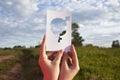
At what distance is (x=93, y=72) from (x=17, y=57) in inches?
179

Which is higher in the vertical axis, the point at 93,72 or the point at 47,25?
the point at 47,25

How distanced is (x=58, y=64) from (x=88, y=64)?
9025mm

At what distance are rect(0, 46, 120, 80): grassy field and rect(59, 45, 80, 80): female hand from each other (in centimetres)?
752

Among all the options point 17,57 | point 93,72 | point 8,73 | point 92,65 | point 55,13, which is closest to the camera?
point 55,13

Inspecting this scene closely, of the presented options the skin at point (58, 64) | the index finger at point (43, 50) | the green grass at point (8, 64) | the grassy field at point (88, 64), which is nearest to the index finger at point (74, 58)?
the skin at point (58, 64)

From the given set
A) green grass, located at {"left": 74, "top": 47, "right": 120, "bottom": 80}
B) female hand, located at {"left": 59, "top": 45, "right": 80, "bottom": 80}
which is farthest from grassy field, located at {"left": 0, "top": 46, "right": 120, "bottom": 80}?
female hand, located at {"left": 59, "top": 45, "right": 80, "bottom": 80}

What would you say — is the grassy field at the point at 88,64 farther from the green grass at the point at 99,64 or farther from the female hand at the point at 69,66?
the female hand at the point at 69,66

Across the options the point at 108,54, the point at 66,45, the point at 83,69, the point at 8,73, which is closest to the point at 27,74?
the point at 8,73

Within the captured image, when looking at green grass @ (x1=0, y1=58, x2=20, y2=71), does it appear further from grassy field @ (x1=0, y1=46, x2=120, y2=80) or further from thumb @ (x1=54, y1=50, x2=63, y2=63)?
thumb @ (x1=54, y1=50, x2=63, y2=63)

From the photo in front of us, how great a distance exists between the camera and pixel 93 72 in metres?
9.50

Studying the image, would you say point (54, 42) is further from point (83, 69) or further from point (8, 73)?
point (8, 73)

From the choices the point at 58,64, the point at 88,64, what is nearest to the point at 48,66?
the point at 58,64

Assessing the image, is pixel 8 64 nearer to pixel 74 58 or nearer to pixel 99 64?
pixel 99 64

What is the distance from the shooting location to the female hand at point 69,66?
1411 millimetres
